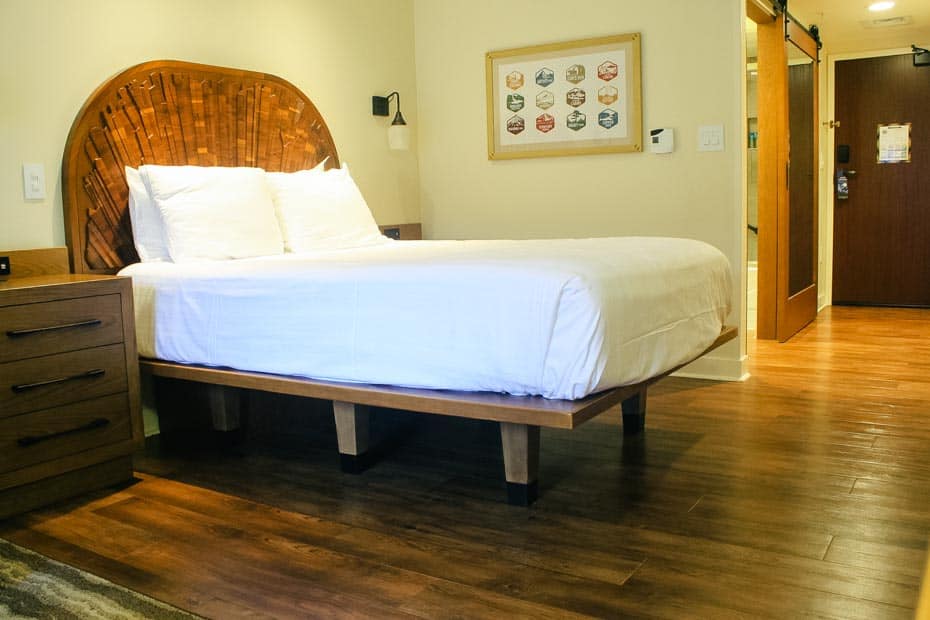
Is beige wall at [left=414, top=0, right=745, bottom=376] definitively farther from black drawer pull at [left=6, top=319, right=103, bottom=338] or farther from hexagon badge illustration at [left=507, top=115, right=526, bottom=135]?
black drawer pull at [left=6, top=319, right=103, bottom=338]

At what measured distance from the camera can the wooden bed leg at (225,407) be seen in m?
3.19

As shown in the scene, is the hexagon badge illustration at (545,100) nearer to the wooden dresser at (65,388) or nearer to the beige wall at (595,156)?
the beige wall at (595,156)

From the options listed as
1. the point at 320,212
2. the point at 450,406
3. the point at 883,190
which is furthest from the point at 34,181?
the point at 883,190

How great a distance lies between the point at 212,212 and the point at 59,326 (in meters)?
0.87

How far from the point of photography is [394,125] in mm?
4734

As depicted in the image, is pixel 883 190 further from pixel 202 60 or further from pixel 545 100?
→ pixel 202 60

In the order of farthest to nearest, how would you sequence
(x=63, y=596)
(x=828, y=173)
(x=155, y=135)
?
(x=828, y=173)
(x=155, y=135)
(x=63, y=596)

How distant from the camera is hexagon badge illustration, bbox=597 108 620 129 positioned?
4410mm

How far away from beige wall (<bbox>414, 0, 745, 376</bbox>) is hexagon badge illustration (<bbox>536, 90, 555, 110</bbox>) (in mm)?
290

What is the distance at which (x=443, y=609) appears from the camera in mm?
1813

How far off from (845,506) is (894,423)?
41.9 inches

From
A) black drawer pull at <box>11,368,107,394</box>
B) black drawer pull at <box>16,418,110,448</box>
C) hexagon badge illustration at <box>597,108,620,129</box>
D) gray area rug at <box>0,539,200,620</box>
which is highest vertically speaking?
hexagon badge illustration at <box>597,108,620,129</box>

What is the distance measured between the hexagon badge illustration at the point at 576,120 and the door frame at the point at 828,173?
10.5 ft

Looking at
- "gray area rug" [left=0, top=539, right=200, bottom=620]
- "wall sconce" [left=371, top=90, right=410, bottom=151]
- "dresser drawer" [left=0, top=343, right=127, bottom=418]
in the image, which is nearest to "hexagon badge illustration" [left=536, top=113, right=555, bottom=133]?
"wall sconce" [left=371, top=90, right=410, bottom=151]
